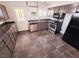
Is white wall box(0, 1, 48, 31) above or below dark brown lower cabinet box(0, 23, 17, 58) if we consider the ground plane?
above

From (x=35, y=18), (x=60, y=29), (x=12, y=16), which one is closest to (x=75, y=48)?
(x=60, y=29)

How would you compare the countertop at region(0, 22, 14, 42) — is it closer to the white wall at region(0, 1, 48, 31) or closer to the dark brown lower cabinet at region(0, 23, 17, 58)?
the dark brown lower cabinet at region(0, 23, 17, 58)

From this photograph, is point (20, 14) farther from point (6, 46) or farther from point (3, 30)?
point (6, 46)

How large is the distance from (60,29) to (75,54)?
199cm

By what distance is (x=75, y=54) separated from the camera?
204 cm

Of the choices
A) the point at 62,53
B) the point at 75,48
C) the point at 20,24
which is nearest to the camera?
the point at 62,53

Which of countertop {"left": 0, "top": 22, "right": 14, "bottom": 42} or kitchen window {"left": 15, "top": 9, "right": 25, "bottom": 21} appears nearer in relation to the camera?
countertop {"left": 0, "top": 22, "right": 14, "bottom": 42}

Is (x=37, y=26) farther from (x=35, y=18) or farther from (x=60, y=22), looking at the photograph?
(x=60, y=22)

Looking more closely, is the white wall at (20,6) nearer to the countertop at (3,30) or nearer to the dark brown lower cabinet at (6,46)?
the countertop at (3,30)

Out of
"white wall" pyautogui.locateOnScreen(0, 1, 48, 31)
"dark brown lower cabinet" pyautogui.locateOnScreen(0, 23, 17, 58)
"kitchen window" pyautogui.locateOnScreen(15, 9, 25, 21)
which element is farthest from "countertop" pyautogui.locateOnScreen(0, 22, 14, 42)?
"kitchen window" pyautogui.locateOnScreen(15, 9, 25, 21)

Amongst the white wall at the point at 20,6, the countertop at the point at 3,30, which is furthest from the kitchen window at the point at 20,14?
the countertop at the point at 3,30

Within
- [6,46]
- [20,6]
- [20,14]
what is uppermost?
[20,6]

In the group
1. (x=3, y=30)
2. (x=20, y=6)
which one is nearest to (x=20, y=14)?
(x=20, y=6)

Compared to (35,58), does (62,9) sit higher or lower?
higher
